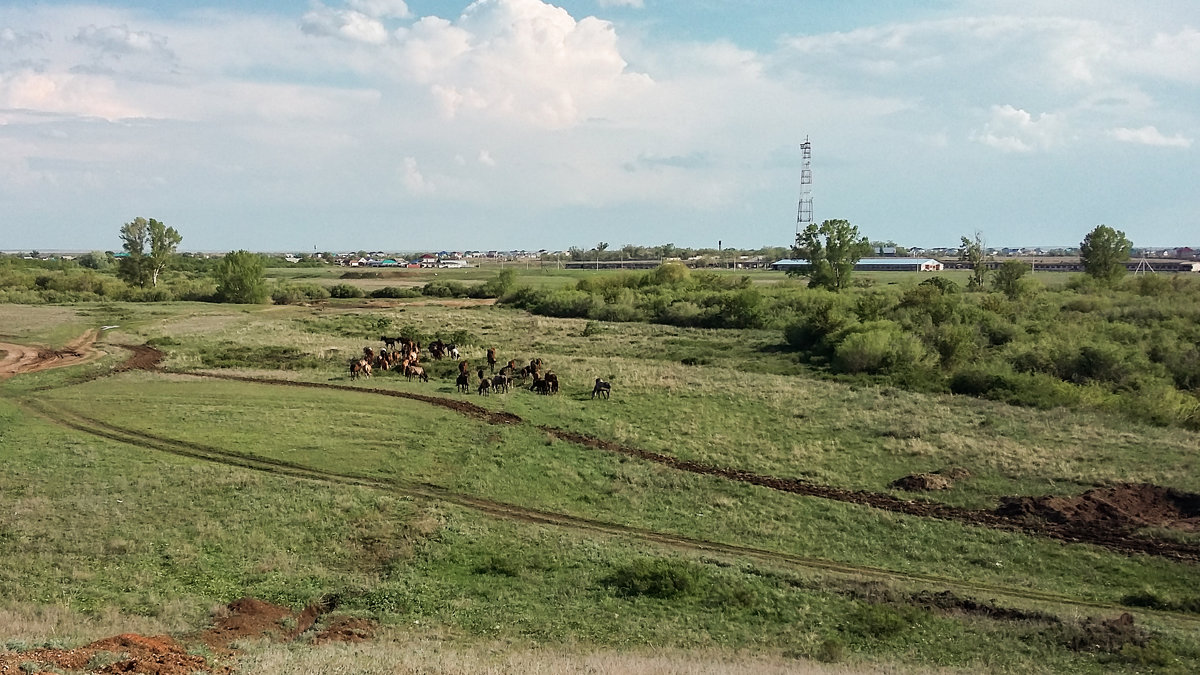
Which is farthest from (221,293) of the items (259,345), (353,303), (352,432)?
(352,432)

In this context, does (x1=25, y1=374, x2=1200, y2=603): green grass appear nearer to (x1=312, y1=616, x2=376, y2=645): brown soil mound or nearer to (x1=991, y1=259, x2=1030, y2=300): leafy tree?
(x1=312, y1=616, x2=376, y2=645): brown soil mound

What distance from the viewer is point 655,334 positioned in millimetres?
62969

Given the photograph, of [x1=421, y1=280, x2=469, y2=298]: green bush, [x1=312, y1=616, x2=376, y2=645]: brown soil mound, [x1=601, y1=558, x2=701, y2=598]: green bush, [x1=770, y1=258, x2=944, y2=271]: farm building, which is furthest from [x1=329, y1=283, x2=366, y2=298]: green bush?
[x1=312, y1=616, x2=376, y2=645]: brown soil mound

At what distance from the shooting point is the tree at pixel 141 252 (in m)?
96.6

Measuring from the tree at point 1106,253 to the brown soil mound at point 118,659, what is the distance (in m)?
87.5

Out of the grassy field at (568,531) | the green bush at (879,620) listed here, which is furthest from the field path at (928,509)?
the green bush at (879,620)

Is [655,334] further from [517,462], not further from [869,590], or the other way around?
[869,590]

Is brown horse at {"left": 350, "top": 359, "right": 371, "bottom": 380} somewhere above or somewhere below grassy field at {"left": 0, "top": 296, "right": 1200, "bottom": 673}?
above

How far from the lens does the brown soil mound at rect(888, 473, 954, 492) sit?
22953mm

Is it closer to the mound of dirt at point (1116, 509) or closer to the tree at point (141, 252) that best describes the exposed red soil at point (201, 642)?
the mound of dirt at point (1116, 509)

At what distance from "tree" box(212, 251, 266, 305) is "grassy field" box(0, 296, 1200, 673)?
5157 centimetres

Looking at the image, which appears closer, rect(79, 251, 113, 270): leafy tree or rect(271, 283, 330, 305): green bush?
rect(271, 283, 330, 305): green bush

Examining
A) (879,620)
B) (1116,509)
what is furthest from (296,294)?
(879,620)

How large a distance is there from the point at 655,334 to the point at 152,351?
32577mm
